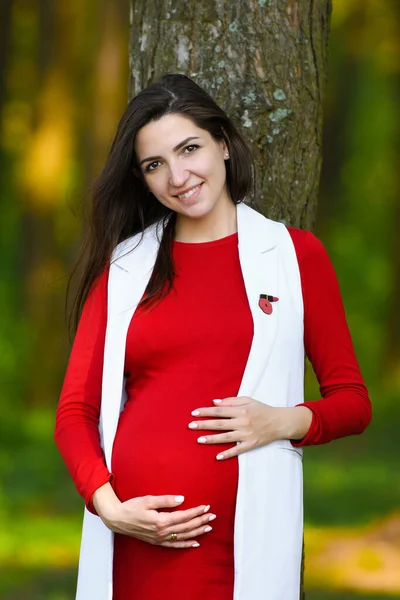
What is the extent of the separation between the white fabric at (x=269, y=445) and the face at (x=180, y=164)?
6.5 inches

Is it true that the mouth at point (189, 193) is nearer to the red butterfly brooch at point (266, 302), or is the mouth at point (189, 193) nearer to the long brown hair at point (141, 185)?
the long brown hair at point (141, 185)

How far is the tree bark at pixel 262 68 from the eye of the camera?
132 inches

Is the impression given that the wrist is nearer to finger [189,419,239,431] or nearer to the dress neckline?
finger [189,419,239,431]

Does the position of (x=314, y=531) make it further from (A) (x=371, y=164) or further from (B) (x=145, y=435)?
(A) (x=371, y=164)

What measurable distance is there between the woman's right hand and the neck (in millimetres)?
761

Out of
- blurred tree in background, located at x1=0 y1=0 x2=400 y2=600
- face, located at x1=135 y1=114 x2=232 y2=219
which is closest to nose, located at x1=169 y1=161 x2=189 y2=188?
face, located at x1=135 y1=114 x2=232 y2=219

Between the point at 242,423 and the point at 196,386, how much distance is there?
158 mm

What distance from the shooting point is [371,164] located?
16.8m

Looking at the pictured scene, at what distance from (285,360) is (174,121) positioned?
716mm

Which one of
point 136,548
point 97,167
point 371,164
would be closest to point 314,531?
point 97,167

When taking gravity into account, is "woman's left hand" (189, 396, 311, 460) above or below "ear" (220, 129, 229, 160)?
below

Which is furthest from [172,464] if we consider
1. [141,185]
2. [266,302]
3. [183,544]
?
[141,185]

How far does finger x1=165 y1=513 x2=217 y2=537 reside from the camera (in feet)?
Answer: 8.46

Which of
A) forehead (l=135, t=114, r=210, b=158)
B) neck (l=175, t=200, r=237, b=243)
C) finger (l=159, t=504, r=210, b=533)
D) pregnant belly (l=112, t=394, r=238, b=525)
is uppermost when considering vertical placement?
forehead (l=135, t=114, r=210, b=158)
